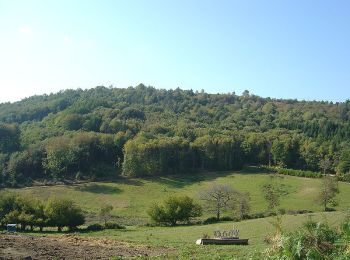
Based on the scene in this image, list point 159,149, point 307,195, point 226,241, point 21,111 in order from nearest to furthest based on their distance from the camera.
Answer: point 226,241, point 307,195, point 159,149, point 21,111

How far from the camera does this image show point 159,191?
329ft

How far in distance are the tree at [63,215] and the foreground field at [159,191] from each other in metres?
9.45

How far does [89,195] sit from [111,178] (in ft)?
62.9

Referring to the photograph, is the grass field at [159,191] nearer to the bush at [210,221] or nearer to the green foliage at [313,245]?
the bush at [210,221]

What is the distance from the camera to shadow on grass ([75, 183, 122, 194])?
327 ft

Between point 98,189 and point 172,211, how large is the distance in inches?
1461

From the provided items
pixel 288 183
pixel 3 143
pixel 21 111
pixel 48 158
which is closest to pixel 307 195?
pixel 288 183

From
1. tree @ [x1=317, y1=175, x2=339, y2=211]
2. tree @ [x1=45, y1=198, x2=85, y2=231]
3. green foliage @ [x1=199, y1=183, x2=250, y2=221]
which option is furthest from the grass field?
tree @ [x1=45, y1=198, x2=85, y2=231]

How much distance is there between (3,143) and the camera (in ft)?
435

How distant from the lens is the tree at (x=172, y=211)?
6869cm

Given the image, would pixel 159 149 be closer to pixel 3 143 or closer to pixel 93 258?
pixel 3 143

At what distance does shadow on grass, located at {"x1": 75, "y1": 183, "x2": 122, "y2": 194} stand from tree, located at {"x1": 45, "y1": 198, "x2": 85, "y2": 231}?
36.5 m

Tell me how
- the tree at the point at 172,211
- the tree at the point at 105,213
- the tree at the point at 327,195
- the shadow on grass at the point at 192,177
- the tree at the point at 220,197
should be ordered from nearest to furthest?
1. the tree at the point at 172,211
2. the tree at the point at 105,213
3. the tree at the point at 327,195
4. the tree at the point at 220,197
5. the shadow on grass at the point at 192,177

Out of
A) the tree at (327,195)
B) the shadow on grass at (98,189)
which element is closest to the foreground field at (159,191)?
the shadow on grass at (98,189)
